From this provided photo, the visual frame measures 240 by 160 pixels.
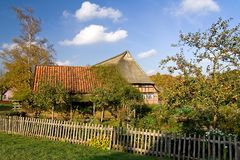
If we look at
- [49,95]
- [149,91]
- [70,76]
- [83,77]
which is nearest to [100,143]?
[49,95]

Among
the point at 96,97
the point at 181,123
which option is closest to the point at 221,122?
the point at 181,123

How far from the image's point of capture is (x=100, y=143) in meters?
12.3

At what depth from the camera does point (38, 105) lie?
22.6 meters

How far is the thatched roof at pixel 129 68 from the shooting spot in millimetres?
34531

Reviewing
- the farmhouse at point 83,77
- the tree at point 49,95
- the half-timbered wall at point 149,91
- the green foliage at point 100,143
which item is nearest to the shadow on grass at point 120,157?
the green foliage at point 100,143

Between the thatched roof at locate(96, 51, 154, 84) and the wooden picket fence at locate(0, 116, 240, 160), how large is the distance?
19.6 meters

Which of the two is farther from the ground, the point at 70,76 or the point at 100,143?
the point at 70,76

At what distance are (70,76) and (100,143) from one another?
16.3m

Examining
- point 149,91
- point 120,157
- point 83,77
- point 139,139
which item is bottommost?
point 120,157

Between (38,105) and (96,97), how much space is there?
445 centimetres

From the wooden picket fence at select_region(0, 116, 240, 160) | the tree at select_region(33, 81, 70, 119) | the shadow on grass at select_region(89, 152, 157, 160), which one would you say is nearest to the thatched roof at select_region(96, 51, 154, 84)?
the tree at select_region(33, 81, 70, 119)

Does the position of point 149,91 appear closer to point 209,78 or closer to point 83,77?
point 83,77

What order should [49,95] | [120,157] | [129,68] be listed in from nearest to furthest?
[120,157]
[49,95]
[129,68]

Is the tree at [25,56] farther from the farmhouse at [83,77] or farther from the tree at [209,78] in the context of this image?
the tree at [209,78]
